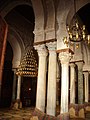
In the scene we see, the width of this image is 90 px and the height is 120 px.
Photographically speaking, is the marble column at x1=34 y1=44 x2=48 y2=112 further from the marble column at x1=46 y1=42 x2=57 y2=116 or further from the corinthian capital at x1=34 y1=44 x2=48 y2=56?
the marble column at x1=46 y1=42 x2=57 y2=116

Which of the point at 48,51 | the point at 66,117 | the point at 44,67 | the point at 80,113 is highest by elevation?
the point at 48,51

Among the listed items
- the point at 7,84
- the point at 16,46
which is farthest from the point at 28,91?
the point at 16,46

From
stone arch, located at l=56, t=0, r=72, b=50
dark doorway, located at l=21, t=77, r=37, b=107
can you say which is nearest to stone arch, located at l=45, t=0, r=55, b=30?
stone arch, located at l=56, t=0, r=72, b=50

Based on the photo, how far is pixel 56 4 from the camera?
22.4 ft

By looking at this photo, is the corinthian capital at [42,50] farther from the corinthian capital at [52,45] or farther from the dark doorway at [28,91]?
the dark doorway at [28,91]

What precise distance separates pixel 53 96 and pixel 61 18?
3328 mm

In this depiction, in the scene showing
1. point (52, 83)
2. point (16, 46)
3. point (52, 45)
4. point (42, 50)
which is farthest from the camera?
point (16, 46)

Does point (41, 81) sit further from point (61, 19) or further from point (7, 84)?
point (7, 84)

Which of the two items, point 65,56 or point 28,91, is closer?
point 65,56

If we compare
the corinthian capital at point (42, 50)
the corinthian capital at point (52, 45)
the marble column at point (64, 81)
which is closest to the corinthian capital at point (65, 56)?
the marble column at point (64, 81)

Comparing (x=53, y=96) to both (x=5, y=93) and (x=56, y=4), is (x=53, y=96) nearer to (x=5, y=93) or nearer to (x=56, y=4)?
(x=56, y=4)

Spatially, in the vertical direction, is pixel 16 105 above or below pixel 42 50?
below

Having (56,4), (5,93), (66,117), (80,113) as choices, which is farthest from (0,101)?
(56,4)

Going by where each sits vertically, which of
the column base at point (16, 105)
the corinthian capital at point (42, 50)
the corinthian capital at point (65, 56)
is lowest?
the column base at point (16, 105)
